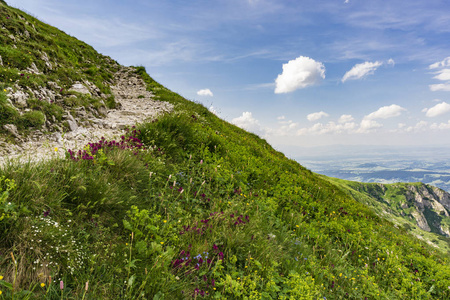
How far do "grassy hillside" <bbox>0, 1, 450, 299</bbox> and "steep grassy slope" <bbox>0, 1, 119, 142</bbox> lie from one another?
10.3 ft

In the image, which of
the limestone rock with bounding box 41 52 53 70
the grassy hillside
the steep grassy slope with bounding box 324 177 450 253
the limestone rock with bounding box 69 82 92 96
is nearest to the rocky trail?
the limestone rock with bounding box 69 82 92 96

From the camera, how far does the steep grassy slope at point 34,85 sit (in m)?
6.78

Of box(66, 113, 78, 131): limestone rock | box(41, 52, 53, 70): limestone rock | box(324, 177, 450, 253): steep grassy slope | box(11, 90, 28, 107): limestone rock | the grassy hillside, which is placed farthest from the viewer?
box(324, 177, 450, 253): steep grassy slope

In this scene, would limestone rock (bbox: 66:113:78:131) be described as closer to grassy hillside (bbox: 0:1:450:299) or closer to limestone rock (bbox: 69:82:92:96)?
grassy hillside (bbox: 0:1:450:299)

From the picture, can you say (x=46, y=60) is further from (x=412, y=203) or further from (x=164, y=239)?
(x=412, y=203)

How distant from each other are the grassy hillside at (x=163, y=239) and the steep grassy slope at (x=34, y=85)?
3152 millimetres

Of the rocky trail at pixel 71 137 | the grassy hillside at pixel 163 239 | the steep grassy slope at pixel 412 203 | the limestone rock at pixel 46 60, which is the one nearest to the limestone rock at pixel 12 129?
the rocky trail at pixel 71 137

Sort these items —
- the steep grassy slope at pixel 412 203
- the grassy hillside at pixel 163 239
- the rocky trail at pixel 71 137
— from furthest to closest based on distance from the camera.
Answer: the steep grassy slope at pixel 412 203
the rocky trail at pixel 71 137
the grassy hillside at pixel 163 239

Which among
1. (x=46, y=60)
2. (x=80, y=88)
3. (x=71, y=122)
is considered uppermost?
(x=46, y=60)

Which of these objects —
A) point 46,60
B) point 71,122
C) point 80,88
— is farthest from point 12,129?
point 46,60

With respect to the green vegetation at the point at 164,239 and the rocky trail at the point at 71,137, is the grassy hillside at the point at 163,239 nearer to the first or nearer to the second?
the green vegetation at the point at 164,239

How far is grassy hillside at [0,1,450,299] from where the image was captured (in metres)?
2.50

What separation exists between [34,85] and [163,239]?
9.12m

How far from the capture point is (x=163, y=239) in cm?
329
